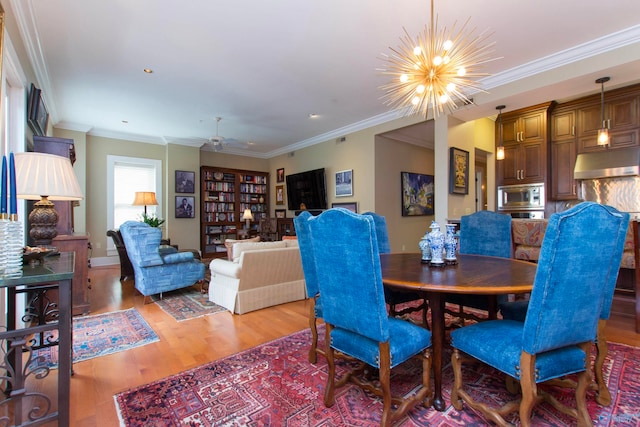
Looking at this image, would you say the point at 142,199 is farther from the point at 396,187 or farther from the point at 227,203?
the point at 396,187

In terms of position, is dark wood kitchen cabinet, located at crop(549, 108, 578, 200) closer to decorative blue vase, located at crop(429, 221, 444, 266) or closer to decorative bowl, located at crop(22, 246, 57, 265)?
decorative blue vase, located at crop(429, 221, 444, 266)

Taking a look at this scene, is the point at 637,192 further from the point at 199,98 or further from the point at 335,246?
the point at 199,98

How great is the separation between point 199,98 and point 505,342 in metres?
4.80

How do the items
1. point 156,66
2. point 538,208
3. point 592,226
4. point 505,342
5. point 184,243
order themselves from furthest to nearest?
point 184,243, point 538,208, point 156,66, point 505,342, point 592,226

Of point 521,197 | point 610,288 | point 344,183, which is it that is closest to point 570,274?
point 610,288

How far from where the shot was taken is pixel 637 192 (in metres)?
4.21

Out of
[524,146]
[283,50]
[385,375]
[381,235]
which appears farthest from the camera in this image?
[524,146]

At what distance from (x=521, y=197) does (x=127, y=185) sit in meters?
7.81

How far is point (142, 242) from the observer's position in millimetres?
3617

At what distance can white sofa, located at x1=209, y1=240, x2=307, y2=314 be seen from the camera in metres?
3.24

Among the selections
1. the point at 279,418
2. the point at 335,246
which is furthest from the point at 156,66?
the point at 279,418

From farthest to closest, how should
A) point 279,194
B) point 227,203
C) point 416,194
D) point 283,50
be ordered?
1. point 279,194
2. point 227,203
3. point 416,194
4. point 283,50

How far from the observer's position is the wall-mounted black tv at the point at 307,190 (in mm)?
6859

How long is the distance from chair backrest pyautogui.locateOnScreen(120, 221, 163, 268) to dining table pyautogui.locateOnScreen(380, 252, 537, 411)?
9.48 ft
